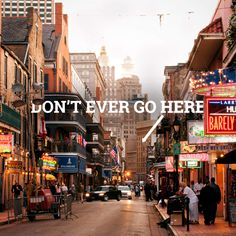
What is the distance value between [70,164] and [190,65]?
102 ft

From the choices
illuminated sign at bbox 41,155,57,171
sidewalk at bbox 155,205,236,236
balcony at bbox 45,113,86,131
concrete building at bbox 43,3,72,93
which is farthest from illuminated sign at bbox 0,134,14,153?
concrete building at bbox 43,3,72,93

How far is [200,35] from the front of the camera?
1199 inches

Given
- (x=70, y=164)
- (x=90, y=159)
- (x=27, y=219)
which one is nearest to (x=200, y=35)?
(x=27, y=219)

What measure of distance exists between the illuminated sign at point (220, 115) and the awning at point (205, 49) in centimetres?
1189

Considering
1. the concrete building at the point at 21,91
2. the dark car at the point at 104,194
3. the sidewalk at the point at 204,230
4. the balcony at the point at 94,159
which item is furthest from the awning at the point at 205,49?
the balcony at the point at 94,159

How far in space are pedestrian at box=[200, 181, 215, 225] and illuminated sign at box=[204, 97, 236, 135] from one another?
614 centimetres

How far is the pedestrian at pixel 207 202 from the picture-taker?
949 inches

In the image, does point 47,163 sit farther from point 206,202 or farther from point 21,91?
point 206,202

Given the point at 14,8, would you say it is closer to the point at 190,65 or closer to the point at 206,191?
the point at 190,65

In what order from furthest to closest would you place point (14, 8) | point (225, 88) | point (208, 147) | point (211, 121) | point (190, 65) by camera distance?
point (14, 8) → point (190, 65) → point (208, 147) → point (225, 88) → point (211, 121)

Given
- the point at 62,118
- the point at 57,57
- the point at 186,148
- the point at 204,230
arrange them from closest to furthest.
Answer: the point at 204,230 → the point at 186,148 → the point at 62,118 → the point at 57,57

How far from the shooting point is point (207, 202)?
24.3 meters

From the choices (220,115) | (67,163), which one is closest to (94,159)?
(67,163)

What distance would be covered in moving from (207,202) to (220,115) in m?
6.56
